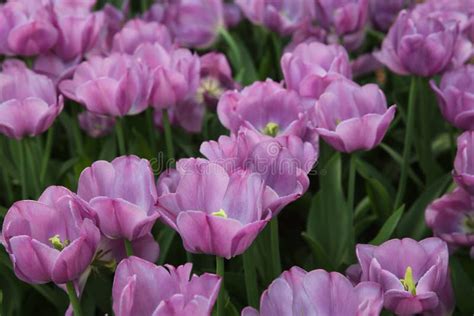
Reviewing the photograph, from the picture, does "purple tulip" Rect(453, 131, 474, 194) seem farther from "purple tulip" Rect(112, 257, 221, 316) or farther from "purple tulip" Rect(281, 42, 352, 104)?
"purple tulip" Rect(112, 257, 221, 316)

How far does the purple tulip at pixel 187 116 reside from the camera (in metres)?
1.34

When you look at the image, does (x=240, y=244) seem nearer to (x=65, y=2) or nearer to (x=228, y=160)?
(x=228, y=160)

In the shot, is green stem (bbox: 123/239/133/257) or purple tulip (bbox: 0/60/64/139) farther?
purple tulip (bbox: 0/60/64/139)

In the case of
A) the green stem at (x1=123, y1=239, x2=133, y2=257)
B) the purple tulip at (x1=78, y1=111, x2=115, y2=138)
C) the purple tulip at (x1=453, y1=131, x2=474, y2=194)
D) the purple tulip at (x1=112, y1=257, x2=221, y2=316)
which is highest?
the purple tulip at (x1=112, y1=257, x2=221, y2=316)

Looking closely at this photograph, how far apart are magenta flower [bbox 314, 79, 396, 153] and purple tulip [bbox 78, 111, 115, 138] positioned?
1.47 ft

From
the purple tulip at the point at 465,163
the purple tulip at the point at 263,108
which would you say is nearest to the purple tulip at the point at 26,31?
the purple tulip at the point at 263,108

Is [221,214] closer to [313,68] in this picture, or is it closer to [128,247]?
[128,247]

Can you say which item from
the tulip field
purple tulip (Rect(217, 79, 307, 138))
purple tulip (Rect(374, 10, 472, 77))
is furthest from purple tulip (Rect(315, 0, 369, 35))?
purple tulip (Rect(217, 79, 307, 138))

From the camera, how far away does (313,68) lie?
1.13 m

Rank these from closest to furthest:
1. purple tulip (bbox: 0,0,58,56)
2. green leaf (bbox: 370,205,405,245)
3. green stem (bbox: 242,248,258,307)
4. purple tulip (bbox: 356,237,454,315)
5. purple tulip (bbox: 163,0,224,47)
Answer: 1. purple tulip (bbox: 356,237,454,315)
2. green stem (bbox: 242,248,258,307)
3. green leaf (bbox: 370,205,405,245)
4. purple tulip (bbox: 0,0,58,56)
5. purple tulip (bbox: 163,0,224,47)

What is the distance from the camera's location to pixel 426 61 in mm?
1222

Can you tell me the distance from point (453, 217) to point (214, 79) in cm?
50

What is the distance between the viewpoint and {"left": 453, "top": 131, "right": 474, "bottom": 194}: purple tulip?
0.98 metres

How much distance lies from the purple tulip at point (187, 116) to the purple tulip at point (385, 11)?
554mm
